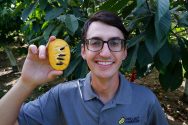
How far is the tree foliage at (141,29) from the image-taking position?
60.0 inches

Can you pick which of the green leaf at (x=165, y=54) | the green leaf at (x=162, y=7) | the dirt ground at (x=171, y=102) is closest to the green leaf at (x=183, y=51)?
the green leaf at (x=165, y=54)

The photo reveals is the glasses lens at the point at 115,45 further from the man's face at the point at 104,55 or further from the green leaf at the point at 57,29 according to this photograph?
the green leaf at the point at 57,29

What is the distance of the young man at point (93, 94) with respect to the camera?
3.60 feet

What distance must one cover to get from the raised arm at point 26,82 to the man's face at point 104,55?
0.14 meters

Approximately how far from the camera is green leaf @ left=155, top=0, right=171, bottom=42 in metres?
1.38

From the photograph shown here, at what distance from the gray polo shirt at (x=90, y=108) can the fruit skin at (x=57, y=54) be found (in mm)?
210

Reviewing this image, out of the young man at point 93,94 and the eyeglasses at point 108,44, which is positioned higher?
the eyeglasses at point 108,44

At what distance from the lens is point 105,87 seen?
4.06ft

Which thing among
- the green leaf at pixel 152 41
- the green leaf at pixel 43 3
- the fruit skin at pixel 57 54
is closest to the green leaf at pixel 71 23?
the green leaf at pixel 43 3

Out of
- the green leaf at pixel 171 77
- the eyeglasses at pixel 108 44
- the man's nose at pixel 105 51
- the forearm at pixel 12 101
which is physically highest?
the eyeglasses at pixel 108 44

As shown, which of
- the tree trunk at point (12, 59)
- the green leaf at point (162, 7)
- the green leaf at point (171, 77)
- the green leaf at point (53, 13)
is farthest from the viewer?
the tree trunk at point (12, 59)

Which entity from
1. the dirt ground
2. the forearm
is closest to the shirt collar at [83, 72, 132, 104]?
the forearm

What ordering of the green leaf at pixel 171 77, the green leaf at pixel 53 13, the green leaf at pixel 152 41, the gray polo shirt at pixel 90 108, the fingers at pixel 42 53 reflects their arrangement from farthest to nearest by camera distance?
1. the green leaf at pixel 171 77
2. the green leaf at pixel 53 13
3. the green leaf at pixel 152 41
4. the gray polo shirt at pixel 90 108
5. the fingers at pixel 42 53

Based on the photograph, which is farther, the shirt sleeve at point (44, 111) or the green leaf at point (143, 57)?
the green leaf at point (143, 57)
